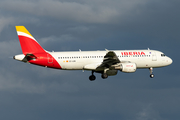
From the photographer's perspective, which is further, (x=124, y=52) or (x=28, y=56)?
(x=124, y=52)

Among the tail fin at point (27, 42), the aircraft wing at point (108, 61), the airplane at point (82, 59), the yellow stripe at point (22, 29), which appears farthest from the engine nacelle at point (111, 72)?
the yellow stripe at point (22, 29)

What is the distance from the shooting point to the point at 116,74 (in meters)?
53.7

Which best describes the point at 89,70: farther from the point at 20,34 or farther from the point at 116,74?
the point at 20,34

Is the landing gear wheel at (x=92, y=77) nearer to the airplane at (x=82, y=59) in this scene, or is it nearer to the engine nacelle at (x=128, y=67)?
the airplane at (x=82, y=59)

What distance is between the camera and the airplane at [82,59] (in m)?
51.7

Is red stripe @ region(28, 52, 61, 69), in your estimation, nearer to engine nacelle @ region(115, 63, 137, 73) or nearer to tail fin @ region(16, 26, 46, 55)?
tail fin @ region(16, 26, 46, 55)

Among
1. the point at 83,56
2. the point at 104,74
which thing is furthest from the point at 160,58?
the point at 83,56

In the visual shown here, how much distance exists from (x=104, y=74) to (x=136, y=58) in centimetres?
705

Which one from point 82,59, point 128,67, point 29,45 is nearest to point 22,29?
point 29,45

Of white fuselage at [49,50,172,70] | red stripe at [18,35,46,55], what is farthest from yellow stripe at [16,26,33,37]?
white fuselage at [49,50,172,70]

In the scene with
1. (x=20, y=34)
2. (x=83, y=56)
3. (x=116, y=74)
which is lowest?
(x=116, y=74)

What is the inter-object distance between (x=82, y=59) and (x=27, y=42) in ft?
35.9

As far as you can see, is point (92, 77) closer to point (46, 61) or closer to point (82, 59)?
point (82, 59)

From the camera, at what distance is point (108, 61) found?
51781 millimetres
